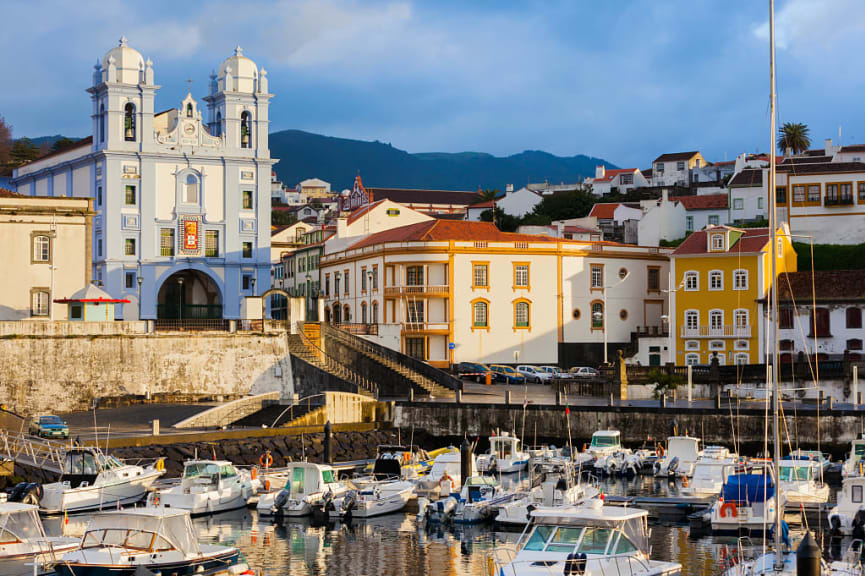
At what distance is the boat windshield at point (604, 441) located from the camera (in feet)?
157

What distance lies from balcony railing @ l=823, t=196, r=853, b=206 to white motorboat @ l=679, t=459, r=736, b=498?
45.5m

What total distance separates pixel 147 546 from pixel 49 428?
72.3 feet

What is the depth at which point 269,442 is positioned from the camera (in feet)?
156

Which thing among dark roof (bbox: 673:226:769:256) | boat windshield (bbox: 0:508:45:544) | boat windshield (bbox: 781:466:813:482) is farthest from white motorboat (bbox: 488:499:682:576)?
dark roof (bbox: 673:226:769:256)

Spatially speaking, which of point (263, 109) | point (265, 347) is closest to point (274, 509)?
point (265, 347)

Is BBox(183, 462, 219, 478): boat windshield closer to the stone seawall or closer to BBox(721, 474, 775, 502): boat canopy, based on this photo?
BBox(721, 474, 775, 502): boat canopy

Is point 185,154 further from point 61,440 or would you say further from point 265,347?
point 61,440

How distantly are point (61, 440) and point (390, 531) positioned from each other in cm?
1591

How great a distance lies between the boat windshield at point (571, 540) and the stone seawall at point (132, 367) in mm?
37084

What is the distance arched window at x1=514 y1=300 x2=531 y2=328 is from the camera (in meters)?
72.4

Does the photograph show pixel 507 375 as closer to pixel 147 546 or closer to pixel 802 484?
pixel 802 484

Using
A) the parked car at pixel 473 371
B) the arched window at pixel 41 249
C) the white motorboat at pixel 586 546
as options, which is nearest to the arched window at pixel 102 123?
the arched window at pixel 41 249

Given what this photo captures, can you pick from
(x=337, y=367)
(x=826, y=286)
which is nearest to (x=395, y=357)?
(x=337, y=367)

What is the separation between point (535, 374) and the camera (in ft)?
220
